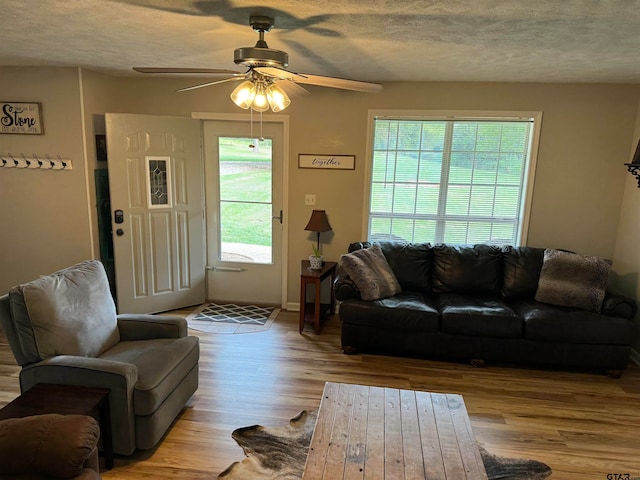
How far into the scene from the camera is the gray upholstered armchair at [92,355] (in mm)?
2205

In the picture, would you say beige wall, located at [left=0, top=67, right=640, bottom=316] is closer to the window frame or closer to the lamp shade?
the window frame

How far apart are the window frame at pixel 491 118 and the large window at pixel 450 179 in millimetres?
24

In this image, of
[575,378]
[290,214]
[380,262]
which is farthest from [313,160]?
[575,378]

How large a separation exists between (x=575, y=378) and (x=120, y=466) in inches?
127

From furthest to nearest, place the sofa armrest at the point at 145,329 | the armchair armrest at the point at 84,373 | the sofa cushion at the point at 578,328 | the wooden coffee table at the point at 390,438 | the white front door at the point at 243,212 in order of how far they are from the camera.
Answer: the white front door at the point at 243,212 → the sofa cushion at the point at 578,328 → the sofa armrest at the point at 145,329 → the armchair armrest at the point at 84,373 → the wooden coffee table at the point at 390,438

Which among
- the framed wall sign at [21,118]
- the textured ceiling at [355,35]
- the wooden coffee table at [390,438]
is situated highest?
the textured ceiling at [355,35]

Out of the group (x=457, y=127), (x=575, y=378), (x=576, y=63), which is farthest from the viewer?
(x=457, y=127)

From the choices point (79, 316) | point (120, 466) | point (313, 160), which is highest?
point (313, 160)

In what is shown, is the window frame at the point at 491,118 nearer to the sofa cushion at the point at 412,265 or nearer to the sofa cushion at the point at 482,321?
the sofa cushion at the point at 412,265

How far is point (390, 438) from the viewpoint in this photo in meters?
1.97

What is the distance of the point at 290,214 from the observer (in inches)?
175

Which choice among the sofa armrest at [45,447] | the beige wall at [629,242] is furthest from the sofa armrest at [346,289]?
the beige wall at [629,242]

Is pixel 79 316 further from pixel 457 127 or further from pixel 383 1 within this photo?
pixel 457 127

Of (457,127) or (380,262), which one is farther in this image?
(457,127)
